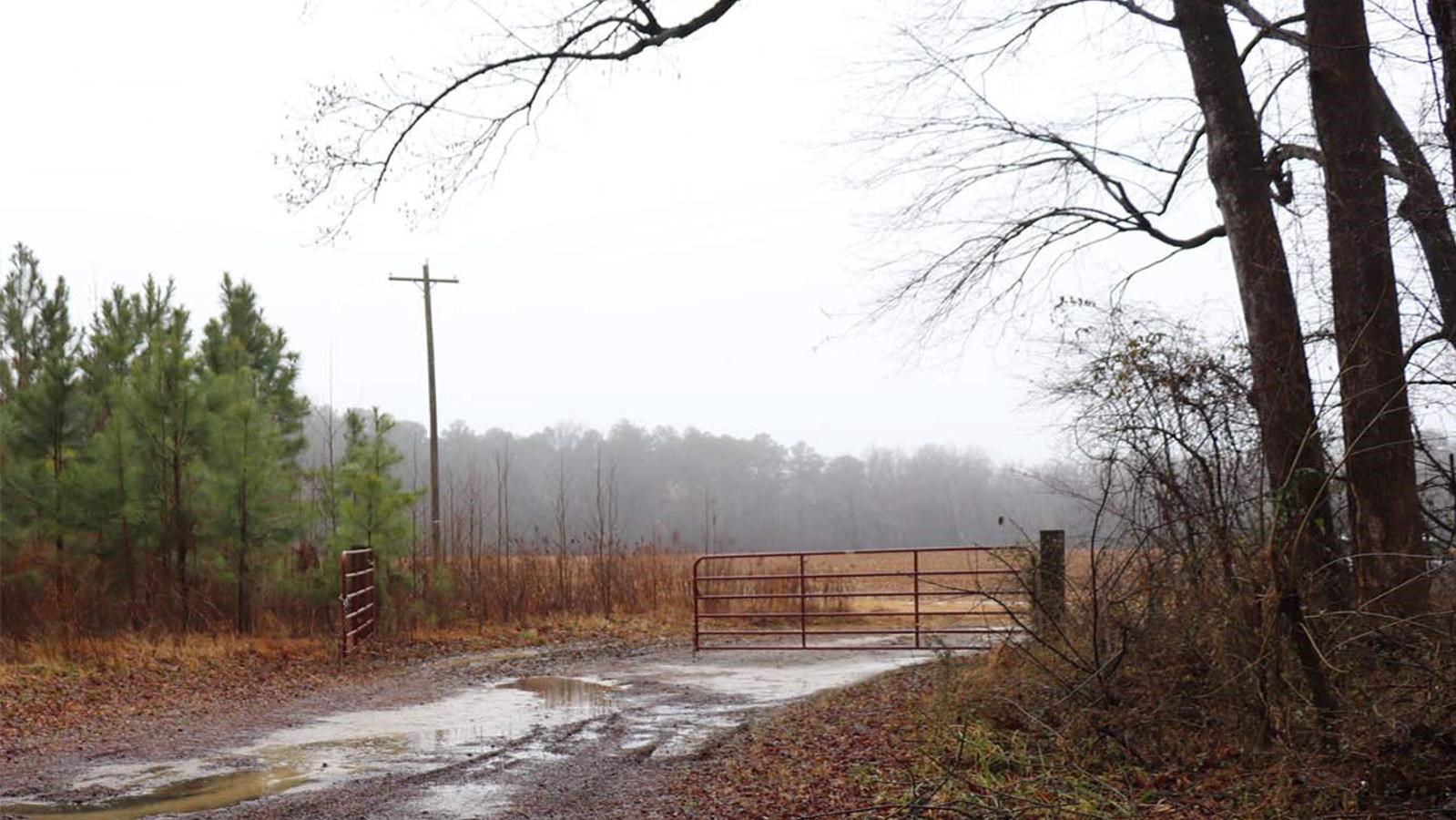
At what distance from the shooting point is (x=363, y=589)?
16766mm

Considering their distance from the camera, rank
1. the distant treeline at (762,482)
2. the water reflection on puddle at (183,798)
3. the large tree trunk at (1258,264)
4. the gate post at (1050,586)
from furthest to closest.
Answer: the distant treeline at (762,482) < the gate post at (1050,586) < the large tree trunk at (1258,264) < the water reflection on puddle at (183,798)

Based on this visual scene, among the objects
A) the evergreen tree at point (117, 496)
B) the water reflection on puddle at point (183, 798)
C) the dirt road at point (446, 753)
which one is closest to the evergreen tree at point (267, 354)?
the evergreen tree at point (117, 496)

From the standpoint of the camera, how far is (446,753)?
9023 mm

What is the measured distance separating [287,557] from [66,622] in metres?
3.38

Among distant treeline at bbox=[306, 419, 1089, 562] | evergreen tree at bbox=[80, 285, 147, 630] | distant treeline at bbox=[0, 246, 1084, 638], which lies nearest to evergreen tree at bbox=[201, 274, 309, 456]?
distant treeline at bbox=[0, 246, 1084, 638]

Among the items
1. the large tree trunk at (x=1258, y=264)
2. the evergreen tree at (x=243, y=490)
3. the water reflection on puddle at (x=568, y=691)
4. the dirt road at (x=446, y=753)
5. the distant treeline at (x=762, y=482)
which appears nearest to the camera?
the dirt road at (x=446, y=753)

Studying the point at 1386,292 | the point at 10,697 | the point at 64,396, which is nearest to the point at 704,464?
the point at 64,396

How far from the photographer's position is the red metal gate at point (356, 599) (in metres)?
15.5

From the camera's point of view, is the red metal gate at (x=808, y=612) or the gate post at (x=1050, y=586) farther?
the red metal gate at (x=808, y=612)

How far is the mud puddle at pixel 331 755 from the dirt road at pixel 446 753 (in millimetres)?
17

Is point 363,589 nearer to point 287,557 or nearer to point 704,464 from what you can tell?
point 287,557

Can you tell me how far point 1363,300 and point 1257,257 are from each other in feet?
3.68

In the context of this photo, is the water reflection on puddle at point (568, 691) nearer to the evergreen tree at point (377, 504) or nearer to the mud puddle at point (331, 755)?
the mud puddle at point (331, 755)

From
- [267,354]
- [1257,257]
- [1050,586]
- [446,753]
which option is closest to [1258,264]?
[1257,257]
